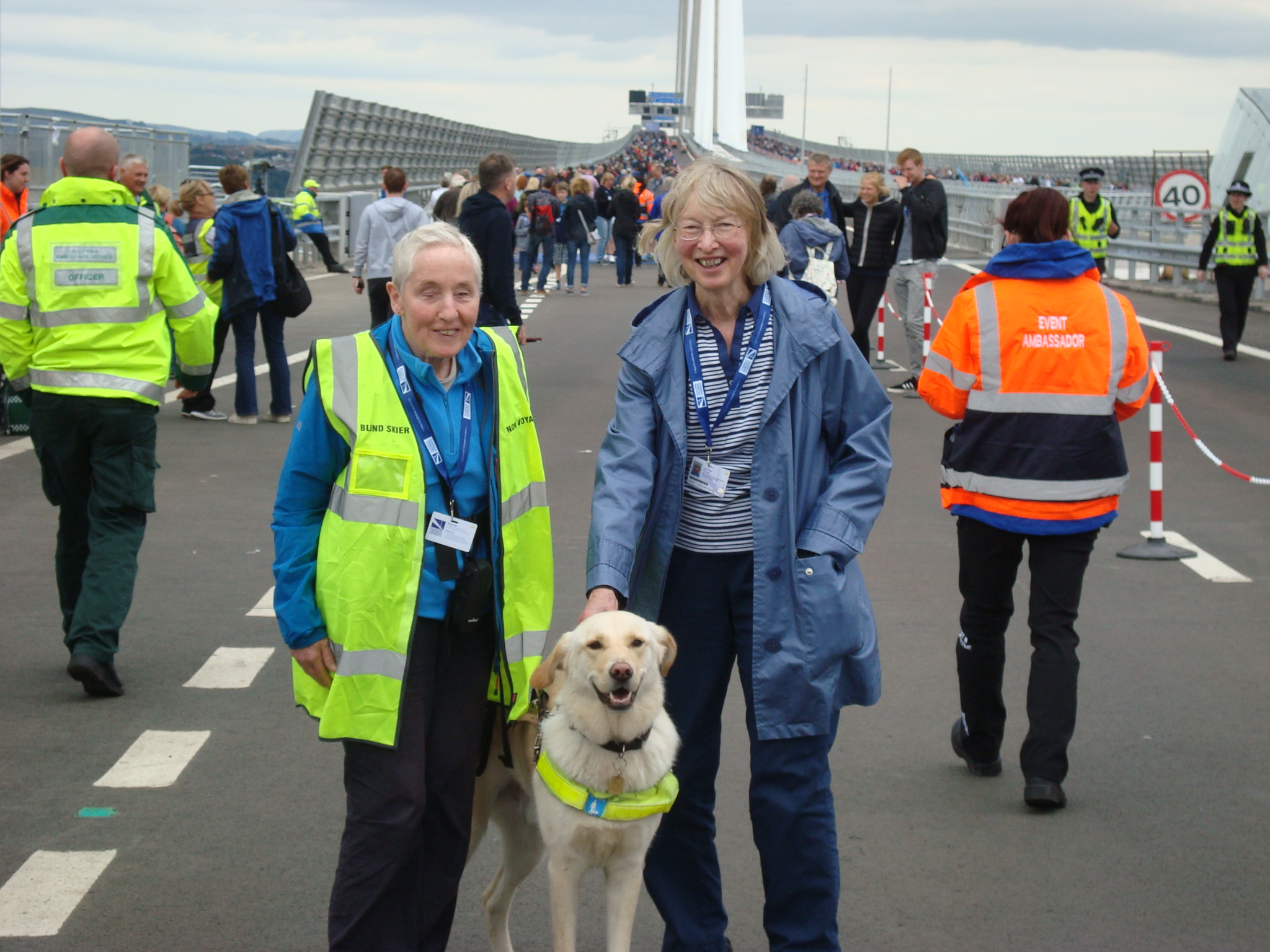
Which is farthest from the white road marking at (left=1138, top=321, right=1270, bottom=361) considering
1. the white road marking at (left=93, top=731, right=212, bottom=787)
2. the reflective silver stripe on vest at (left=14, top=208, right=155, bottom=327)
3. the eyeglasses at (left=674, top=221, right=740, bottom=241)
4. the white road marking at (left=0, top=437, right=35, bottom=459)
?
the eyeglasses at (left=674, top=221, right=740, bottom=241)

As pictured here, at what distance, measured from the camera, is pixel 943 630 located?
7.51 meters

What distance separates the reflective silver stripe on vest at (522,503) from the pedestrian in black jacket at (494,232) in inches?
322

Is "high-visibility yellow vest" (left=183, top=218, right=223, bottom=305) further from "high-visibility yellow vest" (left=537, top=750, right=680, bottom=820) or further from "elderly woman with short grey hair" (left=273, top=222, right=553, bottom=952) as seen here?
"high-visibility yellow vest" (left=537, top=750, right=680, bottom=820)

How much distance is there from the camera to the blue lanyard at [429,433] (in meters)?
3.54

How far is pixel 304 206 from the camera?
28.9 m

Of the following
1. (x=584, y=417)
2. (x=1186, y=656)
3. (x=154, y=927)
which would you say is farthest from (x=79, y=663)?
(x=584, y=417)

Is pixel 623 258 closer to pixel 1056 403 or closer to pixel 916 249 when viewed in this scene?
pixel 916 249

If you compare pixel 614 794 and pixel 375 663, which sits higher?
pixel 375 663

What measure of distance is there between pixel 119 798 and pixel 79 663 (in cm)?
113

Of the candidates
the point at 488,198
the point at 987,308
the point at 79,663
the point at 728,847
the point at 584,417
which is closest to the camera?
the point at 728,847

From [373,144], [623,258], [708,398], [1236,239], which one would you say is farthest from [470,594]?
[373,144]

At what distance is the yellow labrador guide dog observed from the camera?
350cm

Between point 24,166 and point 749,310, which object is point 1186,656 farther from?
point 24,166

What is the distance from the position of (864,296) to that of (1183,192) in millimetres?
14112
